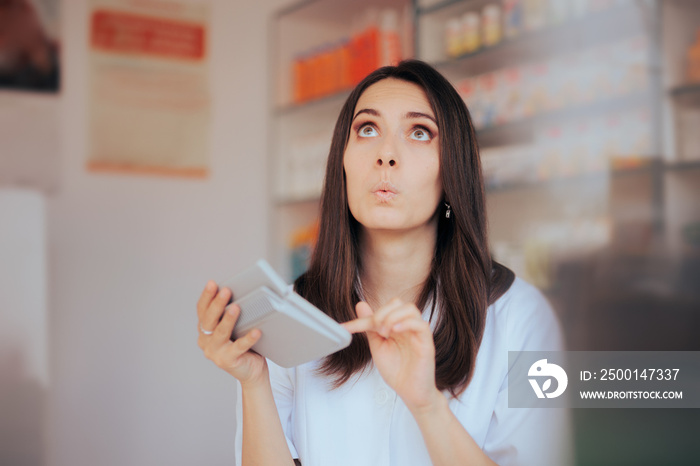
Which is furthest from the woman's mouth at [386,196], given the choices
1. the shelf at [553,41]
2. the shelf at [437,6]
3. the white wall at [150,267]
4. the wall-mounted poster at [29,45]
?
the wall-mounted poster at [29,45]

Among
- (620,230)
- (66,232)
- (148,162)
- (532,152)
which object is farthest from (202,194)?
(620,230)

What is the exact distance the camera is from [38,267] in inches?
110

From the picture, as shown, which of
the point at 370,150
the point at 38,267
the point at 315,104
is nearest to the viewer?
the point at 370,150

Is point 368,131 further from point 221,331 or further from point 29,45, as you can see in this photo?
point 29,45

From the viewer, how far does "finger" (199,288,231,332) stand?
1005mm

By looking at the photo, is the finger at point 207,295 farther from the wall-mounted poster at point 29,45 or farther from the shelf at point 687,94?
the wall-mounted poster at point 29,45

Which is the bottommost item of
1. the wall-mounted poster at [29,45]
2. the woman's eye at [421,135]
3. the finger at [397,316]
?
the finger at [397,316]

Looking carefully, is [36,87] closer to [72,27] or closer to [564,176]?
[72,27]

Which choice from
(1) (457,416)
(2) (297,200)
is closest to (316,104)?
(2) (297,200)

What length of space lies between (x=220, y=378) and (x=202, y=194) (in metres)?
0.96

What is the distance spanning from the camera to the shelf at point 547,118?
7.02ft

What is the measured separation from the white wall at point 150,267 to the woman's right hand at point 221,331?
235 cm

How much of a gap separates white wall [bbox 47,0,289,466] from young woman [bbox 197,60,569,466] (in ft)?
6.83

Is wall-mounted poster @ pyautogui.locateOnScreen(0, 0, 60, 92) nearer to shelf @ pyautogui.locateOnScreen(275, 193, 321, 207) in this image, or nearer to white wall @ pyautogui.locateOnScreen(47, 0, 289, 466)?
white wall @ pyautogui.locateOnScreen(47, 0, 289, 466)
